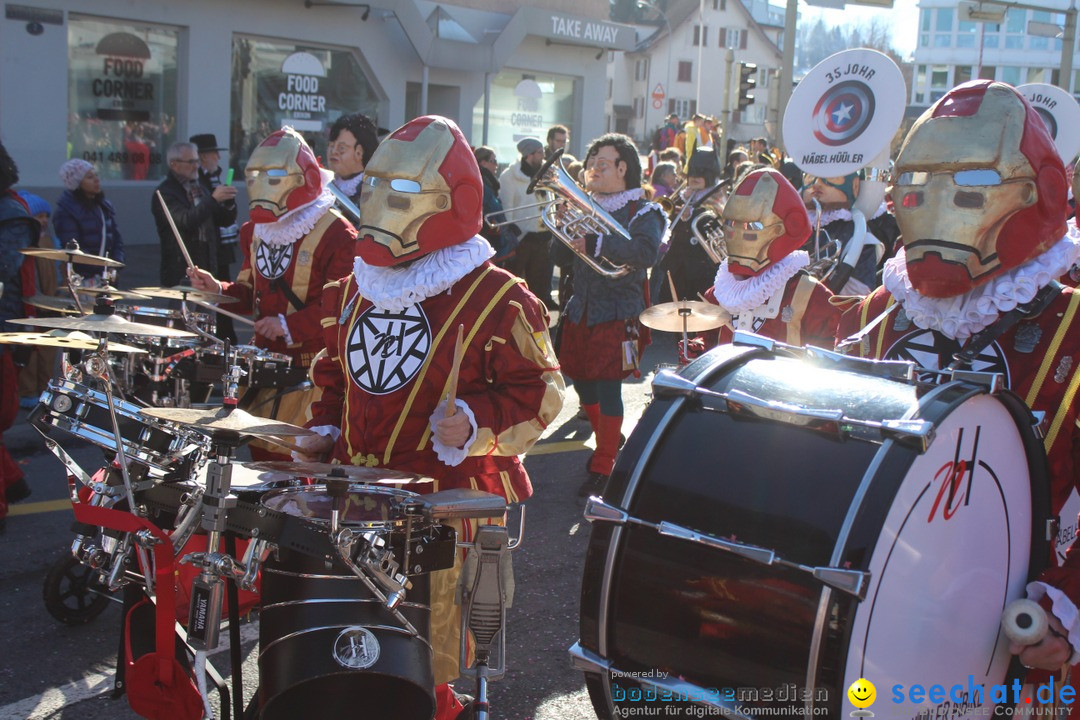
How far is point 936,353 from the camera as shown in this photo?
9.42 feet

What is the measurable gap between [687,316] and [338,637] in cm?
276

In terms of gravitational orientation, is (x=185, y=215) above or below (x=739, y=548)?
above

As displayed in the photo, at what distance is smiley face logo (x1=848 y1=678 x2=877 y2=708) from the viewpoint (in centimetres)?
207

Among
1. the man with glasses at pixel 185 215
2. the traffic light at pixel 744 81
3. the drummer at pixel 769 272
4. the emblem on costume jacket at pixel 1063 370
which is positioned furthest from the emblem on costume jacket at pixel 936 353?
the traffic light at pixel 744 81

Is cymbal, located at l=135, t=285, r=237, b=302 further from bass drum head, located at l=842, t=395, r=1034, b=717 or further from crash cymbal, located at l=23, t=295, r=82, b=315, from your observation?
bass drum head, located at l=842, t=395, r=1034, b=717

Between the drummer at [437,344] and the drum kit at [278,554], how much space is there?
0.20m

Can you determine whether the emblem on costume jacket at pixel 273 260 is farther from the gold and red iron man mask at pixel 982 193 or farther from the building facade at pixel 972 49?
the building facade at pixel 972 49

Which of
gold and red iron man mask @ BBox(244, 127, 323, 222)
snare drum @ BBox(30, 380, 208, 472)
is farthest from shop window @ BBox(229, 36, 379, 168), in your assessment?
snare drum @ BBox(30, 380, 208, 472)

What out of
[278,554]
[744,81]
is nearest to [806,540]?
[278,554]

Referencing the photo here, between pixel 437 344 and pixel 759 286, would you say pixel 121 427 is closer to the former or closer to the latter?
pixel 437 344

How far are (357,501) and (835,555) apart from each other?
3.88 ft

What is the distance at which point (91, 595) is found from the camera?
4414 millimetres

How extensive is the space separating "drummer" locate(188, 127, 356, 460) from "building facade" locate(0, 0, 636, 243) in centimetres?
912

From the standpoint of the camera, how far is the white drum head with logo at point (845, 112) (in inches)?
213
